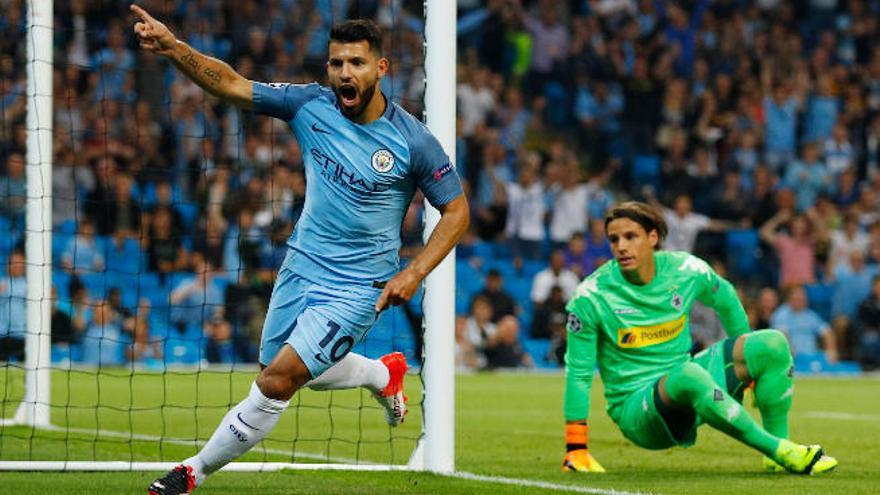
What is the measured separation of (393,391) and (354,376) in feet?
1.50

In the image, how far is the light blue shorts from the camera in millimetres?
6715

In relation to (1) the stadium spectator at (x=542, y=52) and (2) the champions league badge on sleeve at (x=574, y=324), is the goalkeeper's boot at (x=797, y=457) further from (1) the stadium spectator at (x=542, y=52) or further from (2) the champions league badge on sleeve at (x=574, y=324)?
(1) the stadium spectator at (x=542, y=52)

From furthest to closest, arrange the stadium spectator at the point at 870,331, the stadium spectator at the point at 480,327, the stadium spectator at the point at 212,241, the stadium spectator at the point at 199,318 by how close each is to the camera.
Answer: the stadium spectator at the point at 870,331 < the stadium spectator at the point at 480,327 < the stadium spectator at the point at 212,241 < the stadium spectator at the point at 199,318

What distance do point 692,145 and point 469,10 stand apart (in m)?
4.23

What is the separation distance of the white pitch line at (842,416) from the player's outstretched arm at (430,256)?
25.1 feet

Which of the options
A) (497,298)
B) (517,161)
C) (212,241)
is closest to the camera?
(212,241)

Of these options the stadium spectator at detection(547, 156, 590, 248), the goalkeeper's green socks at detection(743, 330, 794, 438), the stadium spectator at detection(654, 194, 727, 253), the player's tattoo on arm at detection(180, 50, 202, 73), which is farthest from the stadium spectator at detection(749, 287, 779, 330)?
the player's tattoo on arm at detection(180, 50, 202, 73)

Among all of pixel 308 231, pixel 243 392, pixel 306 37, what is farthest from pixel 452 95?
pixel 306 37

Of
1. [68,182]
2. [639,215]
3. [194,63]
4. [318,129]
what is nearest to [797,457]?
[639,215]

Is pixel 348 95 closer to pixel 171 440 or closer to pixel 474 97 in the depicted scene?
pixel 171 440

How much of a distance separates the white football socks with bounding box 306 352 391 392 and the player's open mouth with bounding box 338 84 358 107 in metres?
1.45

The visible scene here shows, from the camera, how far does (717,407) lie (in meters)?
8.16

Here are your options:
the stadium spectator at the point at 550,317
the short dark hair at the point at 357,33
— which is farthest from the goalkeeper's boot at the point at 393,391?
the stadium spectator at the point at 550,317

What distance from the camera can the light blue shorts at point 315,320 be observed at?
6715 mm
